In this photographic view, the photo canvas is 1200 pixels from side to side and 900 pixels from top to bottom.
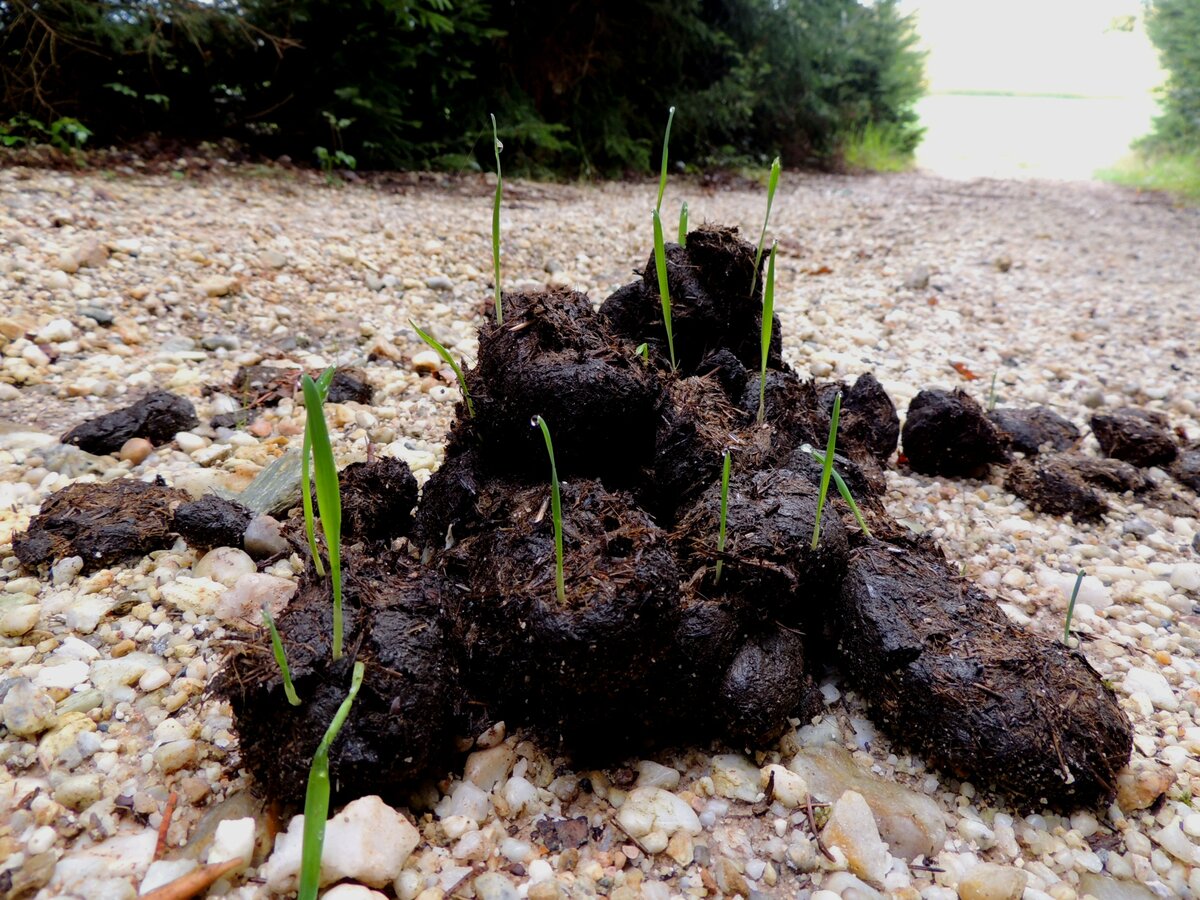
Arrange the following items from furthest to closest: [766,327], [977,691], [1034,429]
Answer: [1034,429] → [766,327] → [977,691]

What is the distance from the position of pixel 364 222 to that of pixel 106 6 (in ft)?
6.84

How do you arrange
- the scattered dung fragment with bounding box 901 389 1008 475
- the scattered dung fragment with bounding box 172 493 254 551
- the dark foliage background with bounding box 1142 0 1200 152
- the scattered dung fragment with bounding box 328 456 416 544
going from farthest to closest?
1. the dark foliage background with bounding box 1142 0 1200 152
2. the scattered dung fragment with bounding box 901 389 1008 475
3. the scattered dung fragment with bounding box 172 493 254 551
4. the scattered dung fragment with bounding box 328 456 416 544

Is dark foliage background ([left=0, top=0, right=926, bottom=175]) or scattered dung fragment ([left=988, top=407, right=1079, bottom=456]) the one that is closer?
scattered dung fragment ([left=988, top=407, right=1079, bottom=456])

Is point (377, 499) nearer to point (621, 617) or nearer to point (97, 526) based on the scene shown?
point (97, 526)

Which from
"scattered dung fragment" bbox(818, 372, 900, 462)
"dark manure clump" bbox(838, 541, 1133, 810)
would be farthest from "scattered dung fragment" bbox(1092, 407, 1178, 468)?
"dark manure clump" bbox(838, 541, 1133, 810)

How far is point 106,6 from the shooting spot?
4.69m

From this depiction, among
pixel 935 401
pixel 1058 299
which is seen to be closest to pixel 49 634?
pixel 935 401

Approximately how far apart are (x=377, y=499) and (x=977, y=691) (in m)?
1.48

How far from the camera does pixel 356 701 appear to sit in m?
1.31

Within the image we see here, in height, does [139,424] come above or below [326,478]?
below

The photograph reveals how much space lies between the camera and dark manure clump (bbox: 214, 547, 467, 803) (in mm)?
1277

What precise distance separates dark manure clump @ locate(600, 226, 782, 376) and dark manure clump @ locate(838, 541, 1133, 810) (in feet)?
3.35

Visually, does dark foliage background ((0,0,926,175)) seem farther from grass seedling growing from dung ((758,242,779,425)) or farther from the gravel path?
grass seedling growing from dung ((758,242,779,425))

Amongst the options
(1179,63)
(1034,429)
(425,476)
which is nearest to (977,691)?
(425,476)
